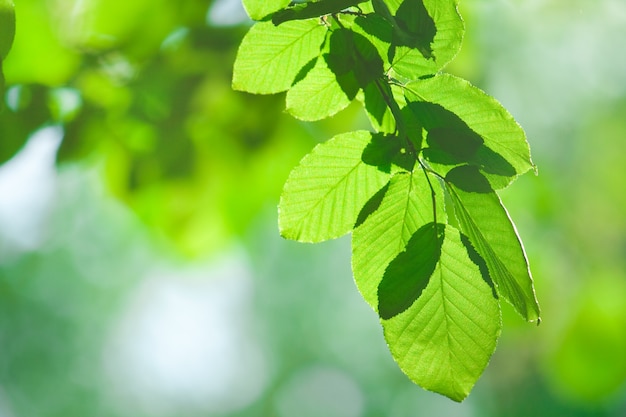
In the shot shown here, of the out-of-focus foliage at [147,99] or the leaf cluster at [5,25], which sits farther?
the out-of-focus foliage at [147,99]

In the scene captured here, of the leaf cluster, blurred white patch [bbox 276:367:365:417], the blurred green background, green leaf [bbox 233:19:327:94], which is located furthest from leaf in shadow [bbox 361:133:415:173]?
blurred white patch [bbox 276:367:365:417]

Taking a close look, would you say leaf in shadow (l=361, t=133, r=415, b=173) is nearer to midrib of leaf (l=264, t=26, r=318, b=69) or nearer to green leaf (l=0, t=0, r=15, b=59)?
midrib of leaf (l=264, t=26, r=318, b=69)

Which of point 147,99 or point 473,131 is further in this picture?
point 147,99

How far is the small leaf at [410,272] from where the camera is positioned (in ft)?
1.62

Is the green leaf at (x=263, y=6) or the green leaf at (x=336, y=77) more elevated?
the green leaf at (x=263, y=6)

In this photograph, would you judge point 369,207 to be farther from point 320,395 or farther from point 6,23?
point 320,395

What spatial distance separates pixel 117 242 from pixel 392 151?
36.9 feet

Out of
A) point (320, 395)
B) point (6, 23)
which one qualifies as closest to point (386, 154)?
point (6, 23)

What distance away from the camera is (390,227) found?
533mm

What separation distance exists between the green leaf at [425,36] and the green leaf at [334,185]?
0.08 m

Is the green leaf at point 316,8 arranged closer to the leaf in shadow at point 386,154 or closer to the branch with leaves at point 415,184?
the branch with leaves at point 415,184

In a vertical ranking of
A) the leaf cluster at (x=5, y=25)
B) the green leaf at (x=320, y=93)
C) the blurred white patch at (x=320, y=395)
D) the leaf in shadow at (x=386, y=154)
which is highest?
the leaf cluster at (x=5, y=25)

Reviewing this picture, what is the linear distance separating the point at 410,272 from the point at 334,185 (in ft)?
0.36

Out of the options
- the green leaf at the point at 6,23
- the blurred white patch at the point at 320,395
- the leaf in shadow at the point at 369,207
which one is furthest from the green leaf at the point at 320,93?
the blurred white patch at the point at 320,395
